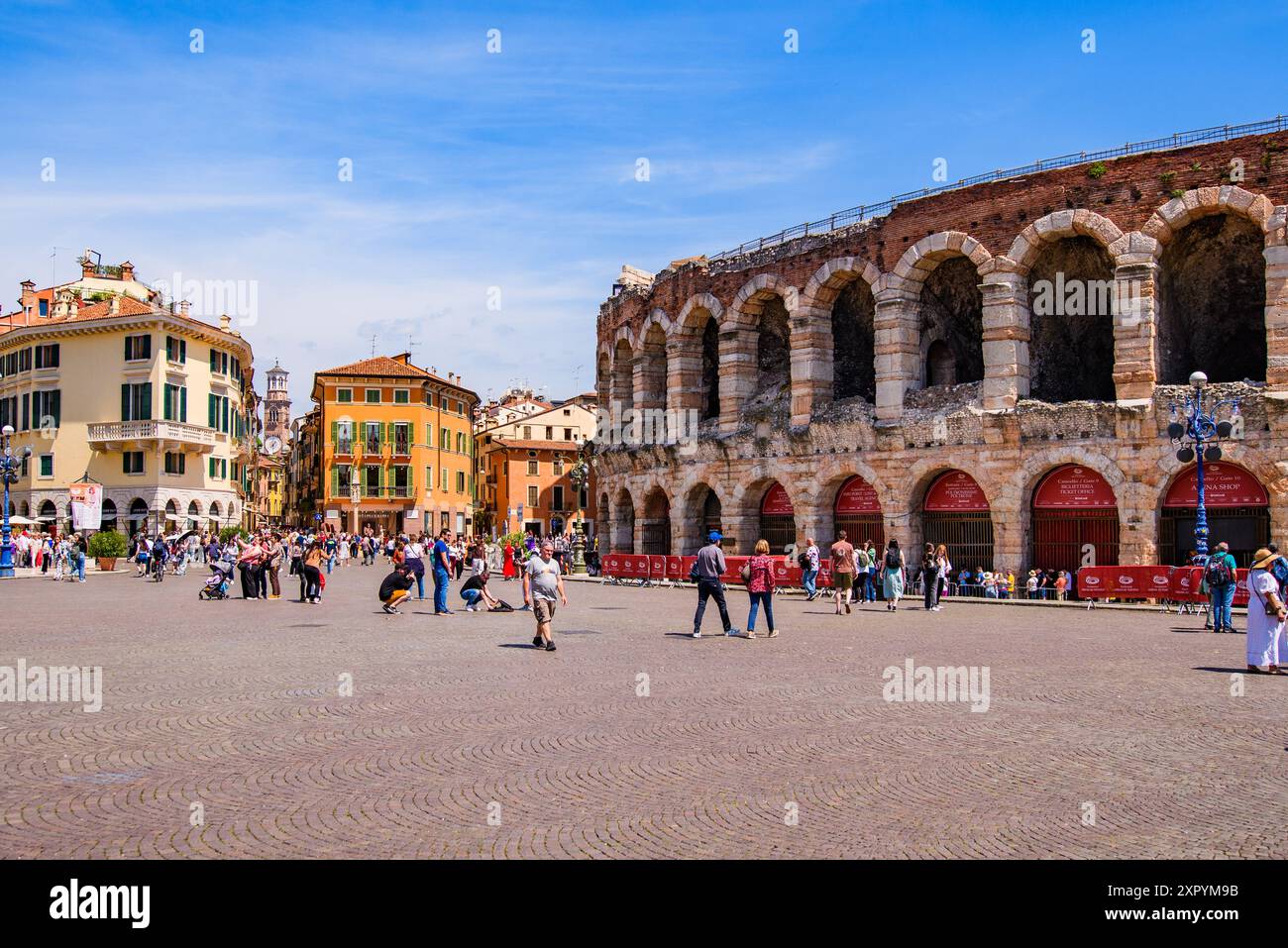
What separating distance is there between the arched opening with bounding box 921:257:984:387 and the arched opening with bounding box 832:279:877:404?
2656 mm

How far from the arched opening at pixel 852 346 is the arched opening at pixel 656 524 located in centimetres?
877

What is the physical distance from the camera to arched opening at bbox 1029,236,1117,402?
29.8 metres

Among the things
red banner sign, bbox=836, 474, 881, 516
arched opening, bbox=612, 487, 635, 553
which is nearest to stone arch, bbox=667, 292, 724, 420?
arched opening, bbox=612, 487, 635, 553

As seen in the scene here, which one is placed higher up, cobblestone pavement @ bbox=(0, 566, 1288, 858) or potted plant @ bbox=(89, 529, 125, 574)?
potted plant @ bbox=(89, 529, 125, 574)

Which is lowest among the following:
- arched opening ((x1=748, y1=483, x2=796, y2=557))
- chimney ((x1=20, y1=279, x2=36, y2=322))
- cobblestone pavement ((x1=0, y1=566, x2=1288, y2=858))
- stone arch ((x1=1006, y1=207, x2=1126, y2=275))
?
cobblestone pavement ((x1=0, y1=566, x2=1288, y2=858))

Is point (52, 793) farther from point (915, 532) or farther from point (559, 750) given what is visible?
point (915, 532)

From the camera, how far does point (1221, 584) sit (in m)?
18.6

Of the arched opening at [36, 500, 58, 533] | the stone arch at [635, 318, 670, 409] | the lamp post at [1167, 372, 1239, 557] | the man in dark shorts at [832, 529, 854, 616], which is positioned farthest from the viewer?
the arched opening at [36, 500, 58, 533]

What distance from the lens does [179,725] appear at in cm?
981

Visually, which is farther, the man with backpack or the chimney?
the chimney

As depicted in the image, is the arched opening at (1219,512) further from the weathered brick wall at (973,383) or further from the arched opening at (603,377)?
the arched opening at (603,377)

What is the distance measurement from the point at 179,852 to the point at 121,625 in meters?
14.8

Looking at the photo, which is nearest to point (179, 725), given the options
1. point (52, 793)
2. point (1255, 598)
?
point (52, 793)

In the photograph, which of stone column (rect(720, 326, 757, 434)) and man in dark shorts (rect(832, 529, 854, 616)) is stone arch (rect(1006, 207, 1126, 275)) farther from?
man in dark shorts (rect(832, 529, 854, 616))
